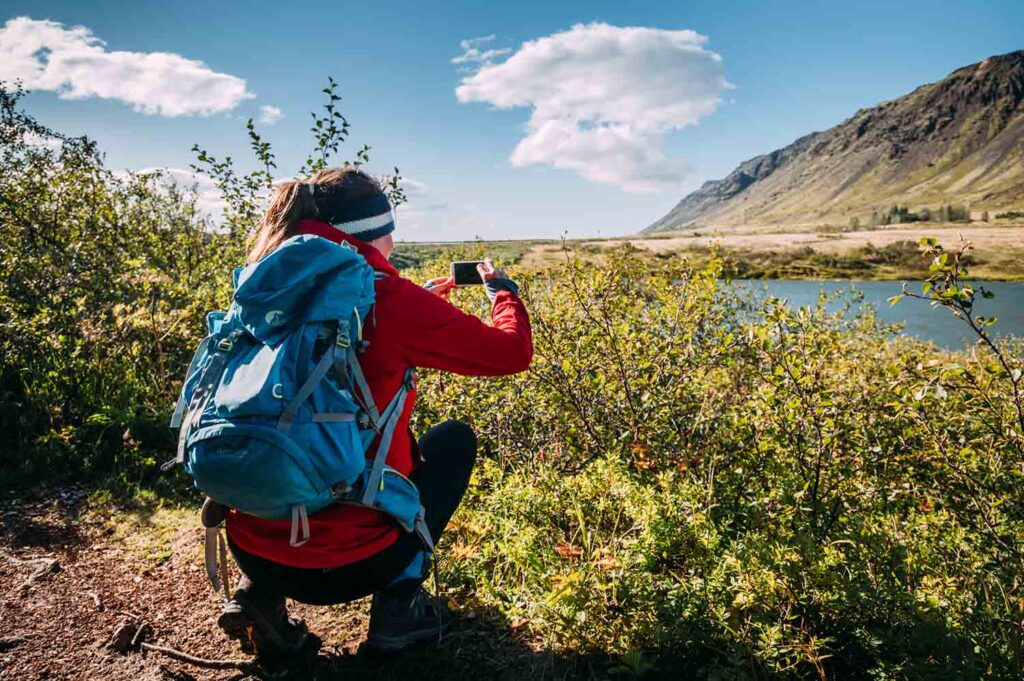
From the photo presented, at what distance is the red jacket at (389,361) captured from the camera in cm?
217

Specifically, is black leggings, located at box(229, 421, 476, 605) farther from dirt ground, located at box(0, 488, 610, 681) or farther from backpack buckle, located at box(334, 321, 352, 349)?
backpack buckle, located at box(334, 321, 352, 349)

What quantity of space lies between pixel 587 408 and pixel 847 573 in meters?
2.24

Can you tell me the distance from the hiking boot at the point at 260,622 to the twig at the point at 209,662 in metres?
0.07

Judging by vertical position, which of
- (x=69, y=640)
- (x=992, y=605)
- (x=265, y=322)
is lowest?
(x=69, y=640)

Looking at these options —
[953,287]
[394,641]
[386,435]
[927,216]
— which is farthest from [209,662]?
[927,216]

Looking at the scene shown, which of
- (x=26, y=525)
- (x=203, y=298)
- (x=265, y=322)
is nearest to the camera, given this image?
(x=265, y=322)

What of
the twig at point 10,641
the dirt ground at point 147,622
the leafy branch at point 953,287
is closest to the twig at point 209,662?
the dirt ground at point 147,622

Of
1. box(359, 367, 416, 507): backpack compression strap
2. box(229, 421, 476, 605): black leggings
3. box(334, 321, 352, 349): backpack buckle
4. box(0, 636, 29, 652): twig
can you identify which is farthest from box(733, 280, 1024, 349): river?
box(0, 636, 29, 652): twig

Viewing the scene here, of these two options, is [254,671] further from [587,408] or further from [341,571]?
[587,408]

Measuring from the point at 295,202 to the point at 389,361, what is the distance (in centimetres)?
81

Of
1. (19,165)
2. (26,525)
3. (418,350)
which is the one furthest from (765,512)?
(19,165)

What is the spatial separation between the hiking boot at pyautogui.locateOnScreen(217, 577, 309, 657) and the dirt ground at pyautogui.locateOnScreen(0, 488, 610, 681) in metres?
0.10

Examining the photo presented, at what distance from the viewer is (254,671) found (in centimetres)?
259

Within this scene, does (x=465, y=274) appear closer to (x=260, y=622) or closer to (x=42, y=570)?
(x=260, y=622)
